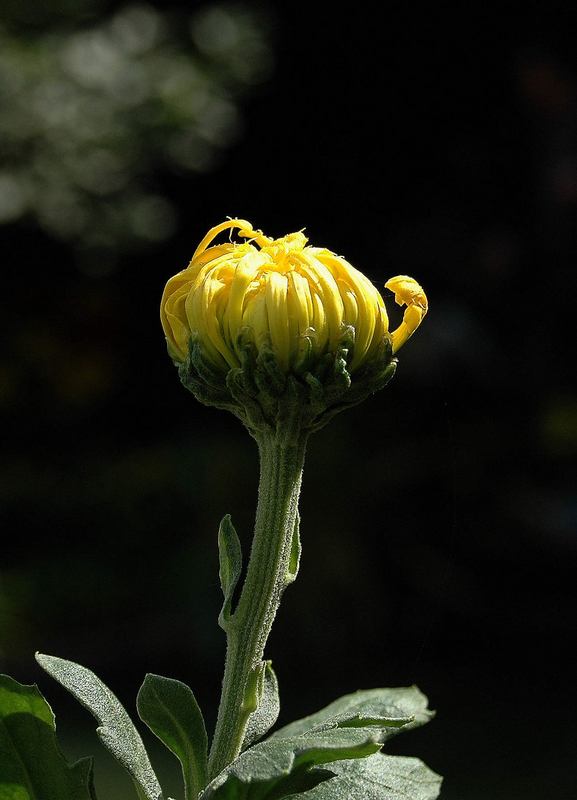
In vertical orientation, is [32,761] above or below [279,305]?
below

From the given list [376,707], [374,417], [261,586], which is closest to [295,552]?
[261,586]

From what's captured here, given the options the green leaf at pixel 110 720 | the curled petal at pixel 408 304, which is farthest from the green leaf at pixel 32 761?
the curled petal at pixel 408 304

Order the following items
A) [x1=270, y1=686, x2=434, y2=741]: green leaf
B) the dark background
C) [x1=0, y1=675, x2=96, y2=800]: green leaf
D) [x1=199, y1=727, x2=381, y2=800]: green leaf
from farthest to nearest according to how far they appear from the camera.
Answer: the dark background
[x1=270, y1=686, x2=434, y2=741]: green leaf
[x1=0, y1=675, x2=96, y2=800]: green leaf
[x1=199, y1=727, x2=381, y2=800]: green leaf

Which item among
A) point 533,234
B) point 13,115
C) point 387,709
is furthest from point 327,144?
point 387,709

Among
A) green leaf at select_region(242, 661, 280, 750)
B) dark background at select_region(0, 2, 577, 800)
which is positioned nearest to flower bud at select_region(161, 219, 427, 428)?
green leaf at select_region(242, 661, 280, 750)

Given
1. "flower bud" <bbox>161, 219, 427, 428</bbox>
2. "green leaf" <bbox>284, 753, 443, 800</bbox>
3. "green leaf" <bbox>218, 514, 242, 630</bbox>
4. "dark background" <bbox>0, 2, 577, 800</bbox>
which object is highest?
"dark background" <bbox>0, 2, 577, 800</bbox>

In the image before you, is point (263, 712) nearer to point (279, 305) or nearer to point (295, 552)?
point (295, 552)

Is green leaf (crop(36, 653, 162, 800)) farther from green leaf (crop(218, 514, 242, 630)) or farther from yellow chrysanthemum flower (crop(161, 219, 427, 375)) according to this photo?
yellow chrysanthemum flower (crop(161, 219, 427, 375))
